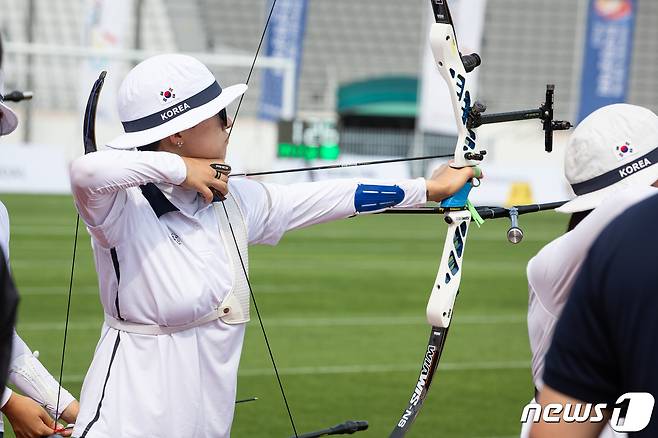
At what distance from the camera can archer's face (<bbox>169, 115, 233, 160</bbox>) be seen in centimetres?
309

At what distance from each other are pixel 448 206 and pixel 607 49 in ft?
76.0

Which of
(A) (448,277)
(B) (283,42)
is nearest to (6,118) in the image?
(A) (448,277)

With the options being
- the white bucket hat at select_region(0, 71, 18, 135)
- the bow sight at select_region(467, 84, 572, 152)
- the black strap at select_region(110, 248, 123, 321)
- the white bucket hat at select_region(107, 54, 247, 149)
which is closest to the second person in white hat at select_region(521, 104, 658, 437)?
the bow sight at select_region(467, 84, 572, 152)

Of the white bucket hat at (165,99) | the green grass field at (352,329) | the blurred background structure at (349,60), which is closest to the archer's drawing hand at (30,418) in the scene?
the white bucket hat at (165,99)

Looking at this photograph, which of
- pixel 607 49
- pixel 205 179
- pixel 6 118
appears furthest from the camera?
pixel 607 49

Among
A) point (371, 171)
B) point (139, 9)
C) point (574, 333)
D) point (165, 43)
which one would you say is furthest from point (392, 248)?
point (165, 43)

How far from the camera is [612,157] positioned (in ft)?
9.09

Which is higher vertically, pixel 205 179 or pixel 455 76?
pixel 455 76

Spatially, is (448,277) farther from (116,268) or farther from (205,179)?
(116,268)

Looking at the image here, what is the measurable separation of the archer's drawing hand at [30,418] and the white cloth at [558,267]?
1243 mm

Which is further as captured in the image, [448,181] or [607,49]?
[607,49]

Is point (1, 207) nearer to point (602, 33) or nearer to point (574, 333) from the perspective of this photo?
point (574, 333)

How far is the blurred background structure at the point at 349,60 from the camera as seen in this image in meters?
34.9

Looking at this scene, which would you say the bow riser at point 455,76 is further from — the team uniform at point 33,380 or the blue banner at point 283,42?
the blue banner at point 283,42
